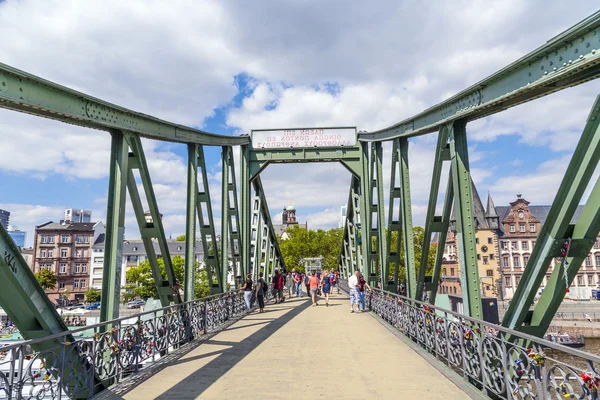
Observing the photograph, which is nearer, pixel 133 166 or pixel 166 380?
pixel 166 380

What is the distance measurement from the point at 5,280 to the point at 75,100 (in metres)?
2.62

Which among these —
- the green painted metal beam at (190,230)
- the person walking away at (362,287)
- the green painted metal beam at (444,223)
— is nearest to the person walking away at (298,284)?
the person walking away at (362,287)

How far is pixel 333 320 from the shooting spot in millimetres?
12047

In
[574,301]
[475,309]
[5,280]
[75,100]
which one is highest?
[75,100]

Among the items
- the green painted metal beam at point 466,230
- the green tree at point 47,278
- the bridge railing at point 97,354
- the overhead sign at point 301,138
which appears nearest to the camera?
the bridge railing at point 97,354

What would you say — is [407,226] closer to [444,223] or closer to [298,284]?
[444,223]

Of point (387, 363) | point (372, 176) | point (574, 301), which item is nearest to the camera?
point (387, 363)

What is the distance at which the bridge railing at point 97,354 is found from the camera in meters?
4.02

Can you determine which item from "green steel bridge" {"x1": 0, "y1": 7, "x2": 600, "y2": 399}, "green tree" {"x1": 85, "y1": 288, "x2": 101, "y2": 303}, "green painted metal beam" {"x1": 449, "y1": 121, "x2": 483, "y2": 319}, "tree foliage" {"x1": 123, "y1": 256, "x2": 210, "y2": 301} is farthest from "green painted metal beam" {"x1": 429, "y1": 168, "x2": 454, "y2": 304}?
"green tree" {"x1": 85, "y1": 288, "x2": 101, "y2": 303}

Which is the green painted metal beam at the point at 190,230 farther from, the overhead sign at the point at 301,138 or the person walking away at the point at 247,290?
the overhead sign at the point at 301,138

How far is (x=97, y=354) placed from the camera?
5457mm

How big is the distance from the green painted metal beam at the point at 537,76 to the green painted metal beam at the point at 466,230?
2.57ft

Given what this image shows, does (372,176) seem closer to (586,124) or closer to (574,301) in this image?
(586,124)

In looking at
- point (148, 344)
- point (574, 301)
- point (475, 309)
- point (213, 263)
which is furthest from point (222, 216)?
point (574, 301)
